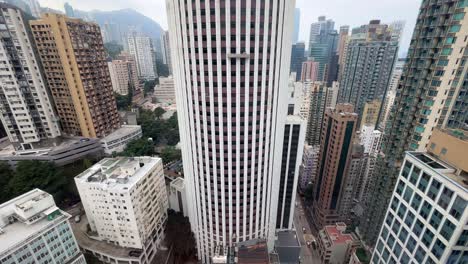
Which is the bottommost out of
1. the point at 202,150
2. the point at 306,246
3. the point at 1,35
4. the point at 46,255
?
the point at 306,246

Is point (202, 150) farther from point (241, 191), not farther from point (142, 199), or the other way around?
point (142, 199)

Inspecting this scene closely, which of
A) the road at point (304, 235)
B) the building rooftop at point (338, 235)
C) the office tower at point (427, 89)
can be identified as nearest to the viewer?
the office tower at point (427, 89)

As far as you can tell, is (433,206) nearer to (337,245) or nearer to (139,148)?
(337,245)

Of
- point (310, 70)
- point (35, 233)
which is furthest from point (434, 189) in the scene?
point (310, 70)

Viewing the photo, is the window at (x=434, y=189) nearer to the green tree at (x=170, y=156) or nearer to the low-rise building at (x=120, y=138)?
Answer: the green tree at (x=170, y=156)

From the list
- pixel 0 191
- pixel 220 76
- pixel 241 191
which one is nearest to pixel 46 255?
pixel 0 191

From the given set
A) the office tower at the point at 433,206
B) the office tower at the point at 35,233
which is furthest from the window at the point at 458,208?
the office tower at the point at 35,233
